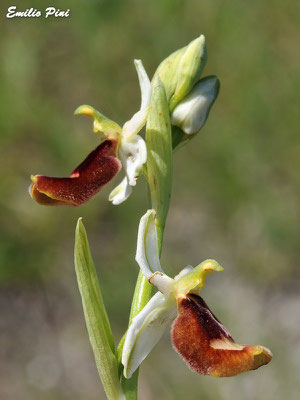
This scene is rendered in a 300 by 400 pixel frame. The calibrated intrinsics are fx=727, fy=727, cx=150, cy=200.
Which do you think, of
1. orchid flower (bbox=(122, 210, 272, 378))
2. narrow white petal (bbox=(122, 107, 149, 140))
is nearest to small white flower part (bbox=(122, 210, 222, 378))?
orchid flower (bbox=(122, 210, 272, 378))

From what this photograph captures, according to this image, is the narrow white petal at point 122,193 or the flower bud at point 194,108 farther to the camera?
the flower bud at point 194,108

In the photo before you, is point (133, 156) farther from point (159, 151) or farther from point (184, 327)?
point (184, 327)

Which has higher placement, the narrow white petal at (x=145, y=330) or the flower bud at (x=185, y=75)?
the flower bud at (x=185, y=75)

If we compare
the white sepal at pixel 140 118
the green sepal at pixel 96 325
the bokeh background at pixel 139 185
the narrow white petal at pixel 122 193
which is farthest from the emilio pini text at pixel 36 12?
the green sepal at pixel 96 325

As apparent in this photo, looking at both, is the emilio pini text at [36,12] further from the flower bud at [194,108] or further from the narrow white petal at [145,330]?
the narrow white petal at [145,330]

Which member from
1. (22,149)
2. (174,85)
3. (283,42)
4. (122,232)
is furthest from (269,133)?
(174,85)

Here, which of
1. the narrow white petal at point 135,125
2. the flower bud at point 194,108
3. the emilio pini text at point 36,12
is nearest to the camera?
the narrow white petal at point 135,125

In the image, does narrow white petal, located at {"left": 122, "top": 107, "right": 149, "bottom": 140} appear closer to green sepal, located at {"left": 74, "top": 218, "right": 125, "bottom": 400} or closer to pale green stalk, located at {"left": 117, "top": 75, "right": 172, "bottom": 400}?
pale green stalk, located at {"left": 117, "top": 75, "right": 172, "bottom": 400}
